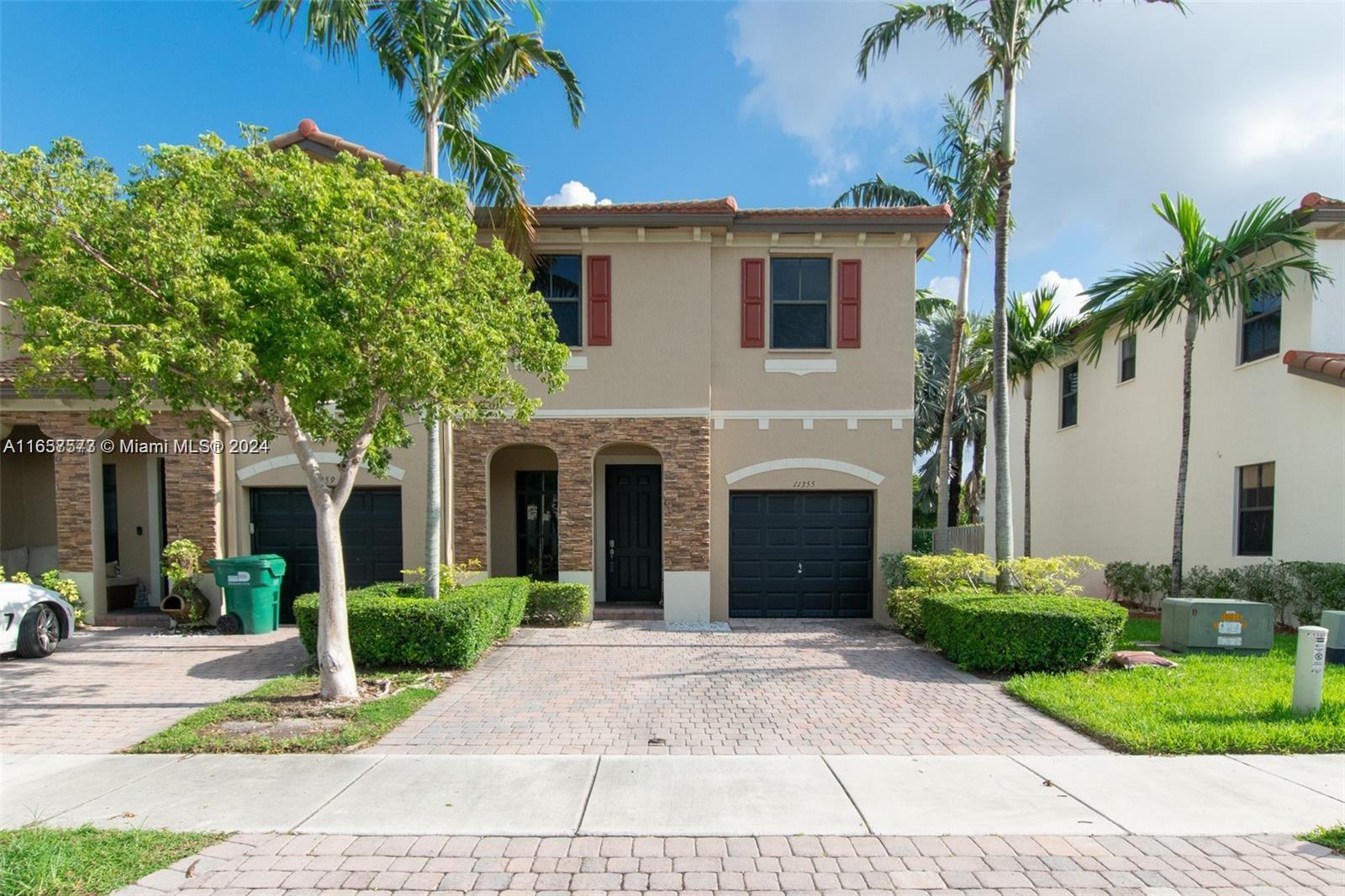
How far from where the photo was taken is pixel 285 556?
39.3ft

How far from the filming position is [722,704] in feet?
23.4

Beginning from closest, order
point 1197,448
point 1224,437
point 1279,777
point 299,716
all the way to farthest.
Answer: point 1279,777
point 299,716
point 1224,437
point 1197,448

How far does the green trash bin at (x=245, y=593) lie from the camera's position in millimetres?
10609

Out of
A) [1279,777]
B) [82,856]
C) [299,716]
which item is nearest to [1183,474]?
[1279,777]

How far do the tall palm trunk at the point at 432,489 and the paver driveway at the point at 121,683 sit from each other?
192cm

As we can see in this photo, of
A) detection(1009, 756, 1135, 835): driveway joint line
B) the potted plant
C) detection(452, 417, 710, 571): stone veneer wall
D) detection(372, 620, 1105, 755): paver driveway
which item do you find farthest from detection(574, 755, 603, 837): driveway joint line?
the potted plant

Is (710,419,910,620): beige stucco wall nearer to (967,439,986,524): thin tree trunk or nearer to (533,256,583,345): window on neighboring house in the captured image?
(533,256,583,345): window on neighboring house

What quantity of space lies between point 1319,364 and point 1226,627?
4.35 meters

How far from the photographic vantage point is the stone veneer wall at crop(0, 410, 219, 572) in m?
11.0

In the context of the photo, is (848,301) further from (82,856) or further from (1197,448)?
(82,856)

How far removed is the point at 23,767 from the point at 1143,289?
14877 millimetres

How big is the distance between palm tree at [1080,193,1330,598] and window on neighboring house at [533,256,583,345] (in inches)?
345

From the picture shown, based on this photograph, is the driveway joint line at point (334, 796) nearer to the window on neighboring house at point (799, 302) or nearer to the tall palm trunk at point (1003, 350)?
the tall palm trunk at point (1003, 350)

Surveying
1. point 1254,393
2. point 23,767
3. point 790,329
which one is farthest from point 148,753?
point 1254,393
